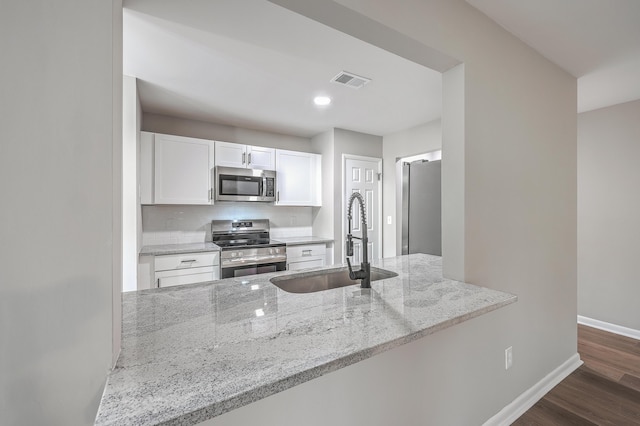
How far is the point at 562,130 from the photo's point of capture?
2.25m

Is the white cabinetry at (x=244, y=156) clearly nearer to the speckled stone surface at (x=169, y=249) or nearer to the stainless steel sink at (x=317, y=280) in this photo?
the speckled stone surface at (x=169, y=249)

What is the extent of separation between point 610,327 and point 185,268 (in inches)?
181

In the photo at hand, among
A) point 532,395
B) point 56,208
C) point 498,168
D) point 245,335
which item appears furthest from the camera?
point 532,395

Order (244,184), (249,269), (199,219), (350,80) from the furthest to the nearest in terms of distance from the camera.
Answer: (199,219) → (244,184) → (249,269) → (350,80)

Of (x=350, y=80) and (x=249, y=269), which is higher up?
(x=350, y=80)

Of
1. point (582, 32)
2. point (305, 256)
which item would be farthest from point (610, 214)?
point (305, 256)

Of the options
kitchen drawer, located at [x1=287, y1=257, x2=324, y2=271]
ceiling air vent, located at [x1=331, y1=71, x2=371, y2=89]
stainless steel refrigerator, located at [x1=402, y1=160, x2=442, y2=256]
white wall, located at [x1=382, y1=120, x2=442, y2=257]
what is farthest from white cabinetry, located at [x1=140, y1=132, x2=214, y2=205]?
white wall, located at [x1=382, y1=120, x2=442, y2=257]

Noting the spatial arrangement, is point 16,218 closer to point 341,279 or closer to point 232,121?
point 341,279

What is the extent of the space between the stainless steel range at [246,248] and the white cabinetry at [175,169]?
525 mm

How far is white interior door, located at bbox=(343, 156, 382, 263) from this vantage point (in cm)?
400

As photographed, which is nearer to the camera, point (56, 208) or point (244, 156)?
point (56, 208)

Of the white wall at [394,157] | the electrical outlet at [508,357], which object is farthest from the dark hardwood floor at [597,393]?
the white wall at [394,157]

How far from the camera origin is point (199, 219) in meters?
3.59

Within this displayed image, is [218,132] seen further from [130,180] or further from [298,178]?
[130,180]
